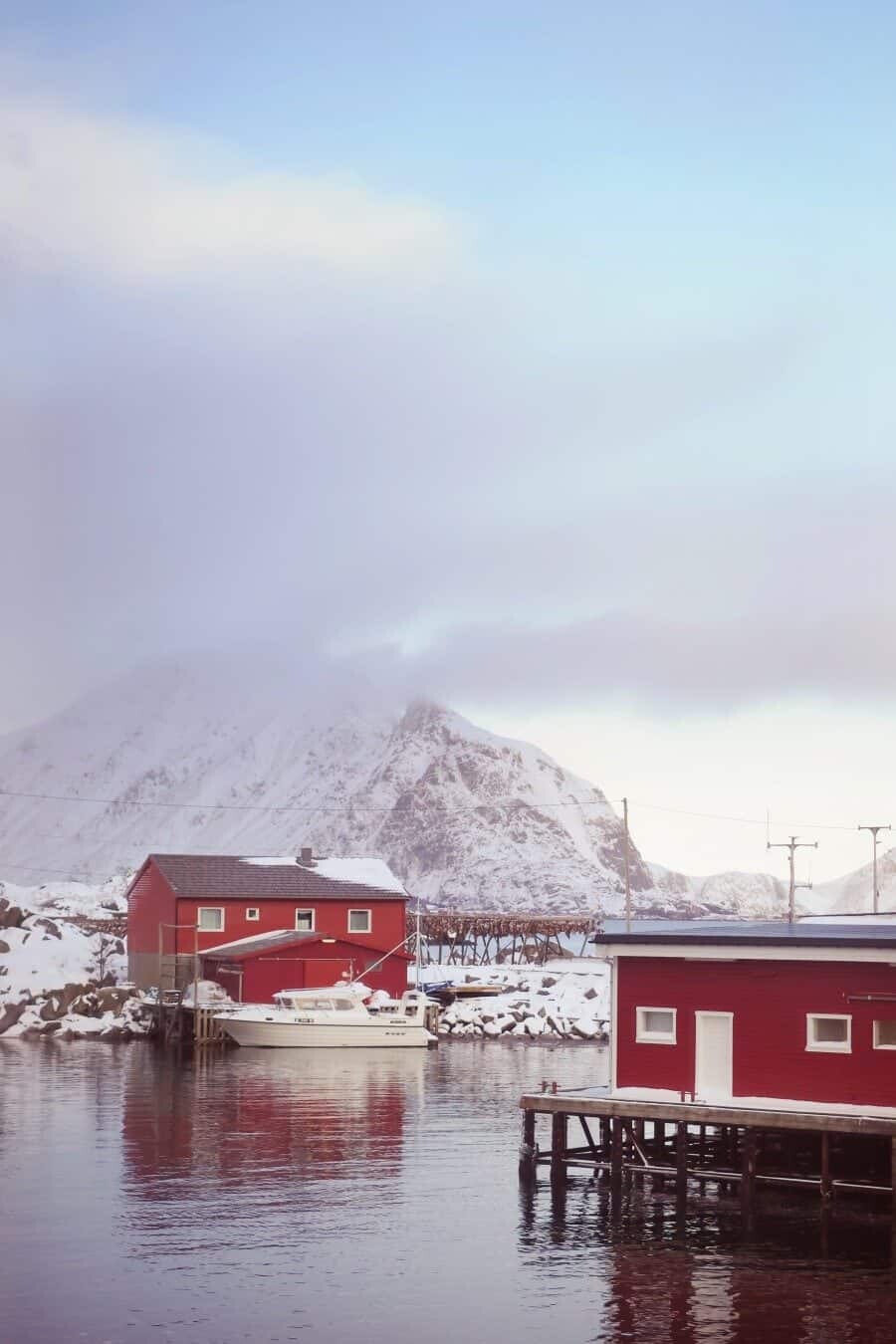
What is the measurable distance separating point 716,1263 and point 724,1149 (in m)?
10.6

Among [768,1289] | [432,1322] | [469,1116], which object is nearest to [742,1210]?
[768,1289]

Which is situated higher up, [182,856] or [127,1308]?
[182,856]

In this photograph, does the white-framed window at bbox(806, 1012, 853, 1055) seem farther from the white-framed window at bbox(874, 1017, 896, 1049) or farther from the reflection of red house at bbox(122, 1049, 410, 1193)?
the reflection of red house at bbox(122, 1049, 410, 1193)

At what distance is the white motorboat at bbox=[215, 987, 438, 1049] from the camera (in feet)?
280

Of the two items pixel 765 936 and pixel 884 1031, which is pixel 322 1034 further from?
pixel 884 1031

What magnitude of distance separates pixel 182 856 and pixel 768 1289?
77171 mm

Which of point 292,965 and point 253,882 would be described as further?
point 253,882

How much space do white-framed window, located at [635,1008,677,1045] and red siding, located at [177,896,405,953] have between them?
57848mm

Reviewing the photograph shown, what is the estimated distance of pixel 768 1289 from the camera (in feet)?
113

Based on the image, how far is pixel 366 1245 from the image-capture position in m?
37.8

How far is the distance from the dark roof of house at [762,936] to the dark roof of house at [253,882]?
184 ft

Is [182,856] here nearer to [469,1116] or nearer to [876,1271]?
[469,1116]

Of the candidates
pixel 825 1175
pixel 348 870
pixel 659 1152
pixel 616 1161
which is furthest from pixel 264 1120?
pixel 348 870

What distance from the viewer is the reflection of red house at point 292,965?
310 ft
